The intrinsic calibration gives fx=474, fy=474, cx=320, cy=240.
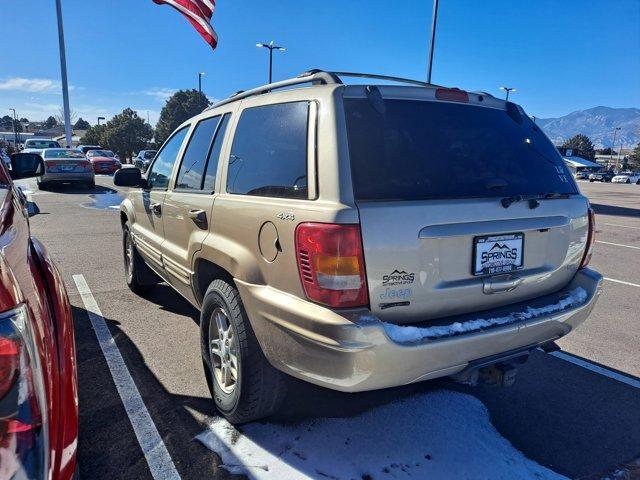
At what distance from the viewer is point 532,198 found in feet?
8.46

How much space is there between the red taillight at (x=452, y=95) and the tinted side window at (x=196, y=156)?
5.18 ft

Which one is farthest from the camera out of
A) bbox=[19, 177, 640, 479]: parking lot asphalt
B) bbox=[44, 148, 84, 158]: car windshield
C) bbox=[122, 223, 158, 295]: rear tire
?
bbox=[44, 148, 84, 158]: car windshield

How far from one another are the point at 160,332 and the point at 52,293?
2527mm

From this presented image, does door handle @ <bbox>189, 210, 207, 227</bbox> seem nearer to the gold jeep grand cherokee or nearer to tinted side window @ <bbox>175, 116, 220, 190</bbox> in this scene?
the gold jeep grand cherokee

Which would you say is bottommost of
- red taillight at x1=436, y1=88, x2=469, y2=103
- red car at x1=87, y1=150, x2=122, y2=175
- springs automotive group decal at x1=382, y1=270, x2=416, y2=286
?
red car at x1=87, y1=150, x2=122, y2=175

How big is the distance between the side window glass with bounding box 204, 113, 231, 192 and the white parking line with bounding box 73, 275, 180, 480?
145 centimetres

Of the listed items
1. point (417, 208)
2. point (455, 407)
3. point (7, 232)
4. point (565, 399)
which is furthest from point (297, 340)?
point (565, 399)

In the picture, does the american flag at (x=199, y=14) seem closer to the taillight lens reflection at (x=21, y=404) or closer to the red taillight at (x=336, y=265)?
the red taillight at (x=336, y=265)

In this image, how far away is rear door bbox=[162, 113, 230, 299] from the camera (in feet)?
10.3

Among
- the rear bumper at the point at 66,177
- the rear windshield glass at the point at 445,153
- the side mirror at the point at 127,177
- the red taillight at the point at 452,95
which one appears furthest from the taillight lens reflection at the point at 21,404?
the rear bumper at the point at 66,177

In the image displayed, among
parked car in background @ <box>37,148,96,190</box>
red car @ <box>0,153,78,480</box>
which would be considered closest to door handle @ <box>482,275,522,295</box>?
red car @ <box>0,153,78,480</box>

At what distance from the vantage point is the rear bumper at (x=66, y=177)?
1611 cm

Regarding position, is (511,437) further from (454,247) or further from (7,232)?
(7,232)

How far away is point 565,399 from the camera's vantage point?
3230 mm
